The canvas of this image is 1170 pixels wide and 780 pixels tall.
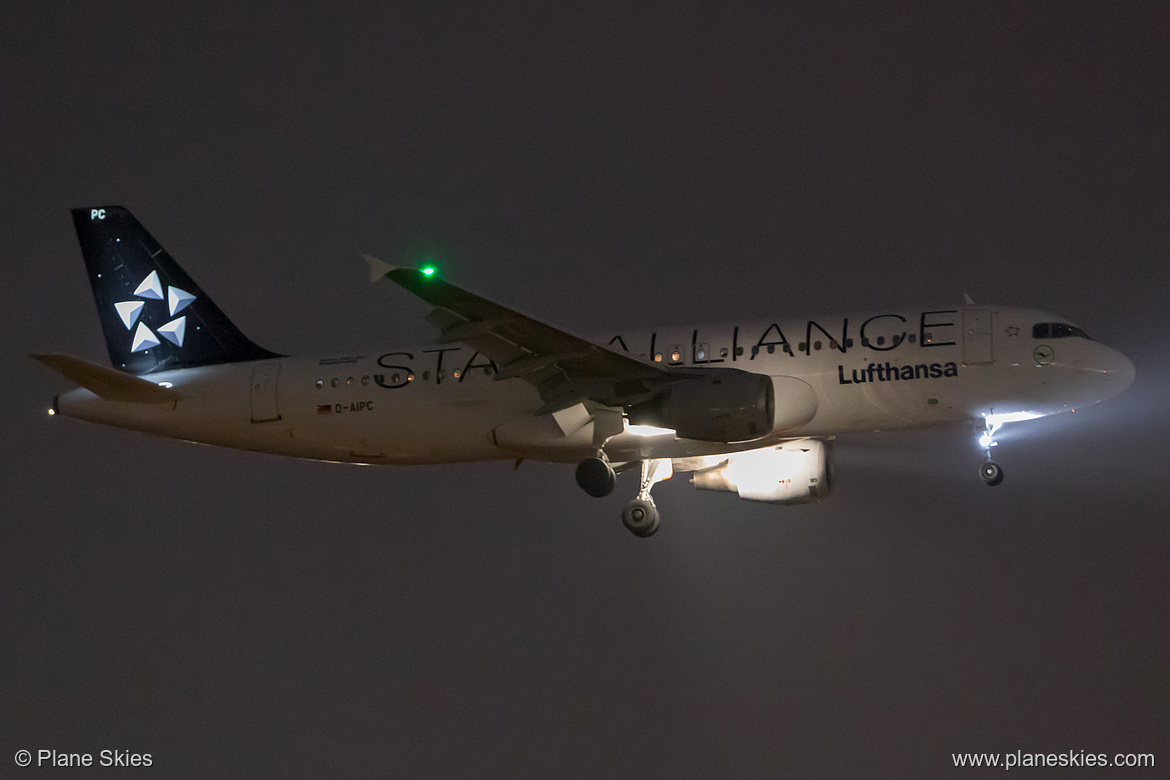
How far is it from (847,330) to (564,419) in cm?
641

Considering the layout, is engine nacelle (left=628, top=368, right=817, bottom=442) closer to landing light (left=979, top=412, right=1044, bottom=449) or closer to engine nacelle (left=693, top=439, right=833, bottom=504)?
engine nacelle (left=693, top=439, right=833, bottom=504)

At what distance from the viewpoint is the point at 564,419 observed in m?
33.0

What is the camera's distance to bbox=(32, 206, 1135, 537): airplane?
3166 centimetres

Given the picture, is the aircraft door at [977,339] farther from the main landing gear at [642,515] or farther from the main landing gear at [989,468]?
the main landing gear at [642,515]

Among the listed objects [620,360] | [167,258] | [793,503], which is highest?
[167,258]

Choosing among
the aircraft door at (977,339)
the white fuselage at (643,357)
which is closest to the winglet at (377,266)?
the white fuselage at (643,357)

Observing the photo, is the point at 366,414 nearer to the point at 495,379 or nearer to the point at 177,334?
the point at 495,379

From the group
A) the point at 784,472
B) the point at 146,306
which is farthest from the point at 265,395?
the point at 784,472

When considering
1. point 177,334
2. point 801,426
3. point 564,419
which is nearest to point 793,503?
point 801,426

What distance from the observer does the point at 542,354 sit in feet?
106

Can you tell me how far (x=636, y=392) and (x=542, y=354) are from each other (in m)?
2.17

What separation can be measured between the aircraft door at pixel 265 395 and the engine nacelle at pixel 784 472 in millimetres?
10995

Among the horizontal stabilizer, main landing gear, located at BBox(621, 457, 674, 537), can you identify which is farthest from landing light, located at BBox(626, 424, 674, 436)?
the horizontal stabilizer

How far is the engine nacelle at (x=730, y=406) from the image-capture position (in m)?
30.8
